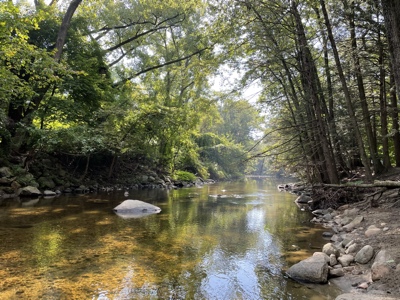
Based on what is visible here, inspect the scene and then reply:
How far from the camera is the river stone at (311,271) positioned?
3.43 m

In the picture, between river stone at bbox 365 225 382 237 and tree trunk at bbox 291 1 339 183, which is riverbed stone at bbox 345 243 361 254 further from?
tree trunk at bbox 291 1 339 183

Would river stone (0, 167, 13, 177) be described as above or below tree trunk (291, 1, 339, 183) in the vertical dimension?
below

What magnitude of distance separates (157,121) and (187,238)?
10.3 meters

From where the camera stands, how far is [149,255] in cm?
436

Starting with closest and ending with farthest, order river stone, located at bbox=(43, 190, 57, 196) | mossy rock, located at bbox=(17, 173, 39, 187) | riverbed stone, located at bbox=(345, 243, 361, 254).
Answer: riverbed stone, located at bbox=(345, 243, 361, 254), mossy rock, located at bbox=(17, 173, 39, 187), river stone, located at bbox=(43, 190, 57, 196)

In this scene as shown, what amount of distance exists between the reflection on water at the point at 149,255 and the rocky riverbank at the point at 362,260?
257 mm

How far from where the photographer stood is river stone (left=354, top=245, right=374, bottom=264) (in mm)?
3838

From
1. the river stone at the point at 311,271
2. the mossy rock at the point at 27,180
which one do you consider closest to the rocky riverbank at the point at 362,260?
the river stone at the point at 311,271

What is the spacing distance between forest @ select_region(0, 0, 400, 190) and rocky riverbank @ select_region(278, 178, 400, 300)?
8.12ft

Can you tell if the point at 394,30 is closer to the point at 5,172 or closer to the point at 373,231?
the point at 373,231

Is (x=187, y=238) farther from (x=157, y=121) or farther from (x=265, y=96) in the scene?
(x=157, y=121)

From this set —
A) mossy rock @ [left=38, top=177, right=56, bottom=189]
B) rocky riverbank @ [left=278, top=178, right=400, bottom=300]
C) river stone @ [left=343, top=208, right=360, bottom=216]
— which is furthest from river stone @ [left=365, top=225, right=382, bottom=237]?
mossy rock @ [left=38, top=177, right=56, bottom=189]

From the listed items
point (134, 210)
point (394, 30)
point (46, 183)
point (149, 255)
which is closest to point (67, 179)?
point (46, 183)

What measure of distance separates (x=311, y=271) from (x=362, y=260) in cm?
90
